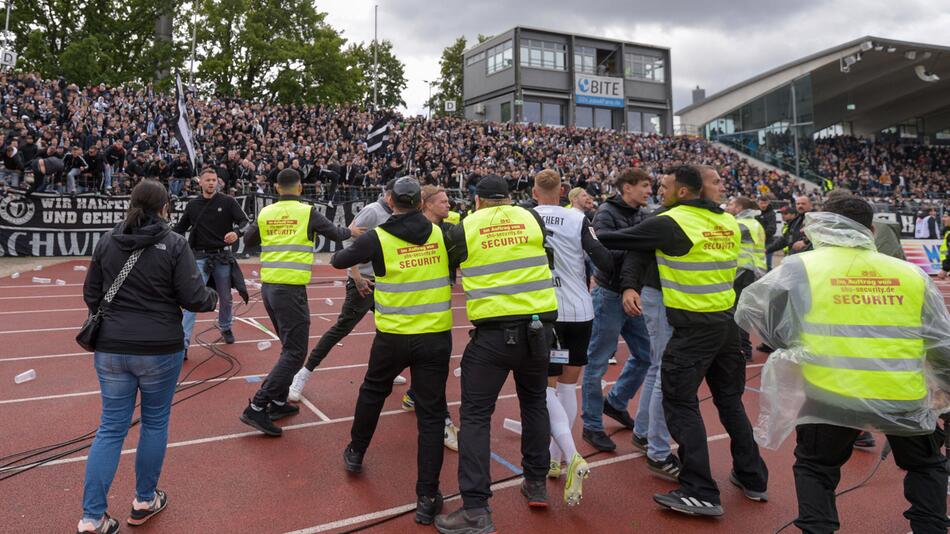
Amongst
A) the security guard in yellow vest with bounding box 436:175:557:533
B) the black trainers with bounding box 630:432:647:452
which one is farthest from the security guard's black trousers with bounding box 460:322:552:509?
the black trainers with bounding box 630:432:647:452

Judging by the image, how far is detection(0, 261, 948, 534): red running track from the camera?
3.42m

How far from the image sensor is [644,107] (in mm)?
43062

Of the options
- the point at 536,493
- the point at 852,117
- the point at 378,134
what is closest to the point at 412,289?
the point at 536,493

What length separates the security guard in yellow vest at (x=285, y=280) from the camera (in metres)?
4.61

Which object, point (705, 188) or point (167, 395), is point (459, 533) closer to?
point (167, 395)

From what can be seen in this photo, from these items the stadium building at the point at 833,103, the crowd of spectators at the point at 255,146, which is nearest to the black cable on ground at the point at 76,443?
the crowd of spectators at the point at 255,146

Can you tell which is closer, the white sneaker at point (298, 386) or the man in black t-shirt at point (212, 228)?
the white sneaker at point (298, 386)

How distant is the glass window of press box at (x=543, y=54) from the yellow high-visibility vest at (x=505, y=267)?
37725mm

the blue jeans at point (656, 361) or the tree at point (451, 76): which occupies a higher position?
the tree at point (451, 76)

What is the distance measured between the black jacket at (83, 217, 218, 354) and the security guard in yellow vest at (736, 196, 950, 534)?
3.17 meters

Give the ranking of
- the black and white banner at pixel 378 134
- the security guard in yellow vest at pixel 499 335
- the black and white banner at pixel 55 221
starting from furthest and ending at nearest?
the black and white banner at pixel 378 134 → the black and white banner at pixel 55 221 → the security guard in yellow vest at pixel 499 335

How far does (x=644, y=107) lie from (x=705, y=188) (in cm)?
4188

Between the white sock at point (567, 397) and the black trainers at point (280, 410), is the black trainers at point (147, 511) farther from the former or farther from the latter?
the white sock at point (567, 397)

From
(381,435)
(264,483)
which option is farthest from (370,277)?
(264,483)
